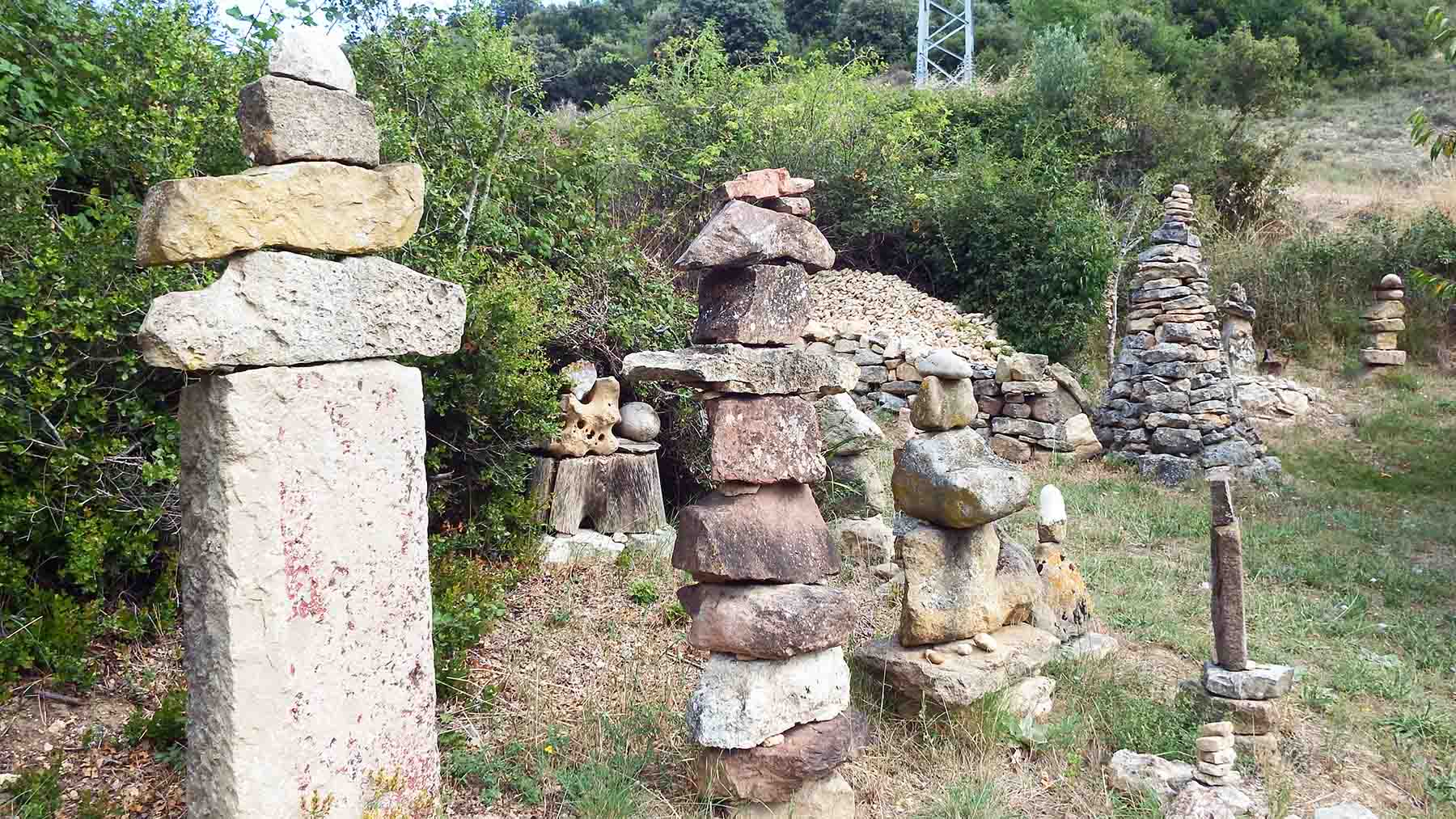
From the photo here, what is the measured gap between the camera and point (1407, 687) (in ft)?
16.4

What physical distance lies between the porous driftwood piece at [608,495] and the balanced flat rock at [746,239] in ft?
10.7

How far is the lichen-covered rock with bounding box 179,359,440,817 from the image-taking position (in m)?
2.72

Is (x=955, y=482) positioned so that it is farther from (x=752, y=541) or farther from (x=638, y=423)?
(x=638, y=423)

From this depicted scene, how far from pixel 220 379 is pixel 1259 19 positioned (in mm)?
29492

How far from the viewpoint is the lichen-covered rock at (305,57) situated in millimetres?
2922

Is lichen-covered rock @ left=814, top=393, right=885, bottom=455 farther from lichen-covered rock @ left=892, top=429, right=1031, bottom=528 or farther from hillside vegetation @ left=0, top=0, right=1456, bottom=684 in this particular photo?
lichen-covered rock @ left=892, top=429, right=1031, bottom=528

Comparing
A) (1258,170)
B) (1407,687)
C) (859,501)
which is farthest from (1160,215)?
(1407,687)

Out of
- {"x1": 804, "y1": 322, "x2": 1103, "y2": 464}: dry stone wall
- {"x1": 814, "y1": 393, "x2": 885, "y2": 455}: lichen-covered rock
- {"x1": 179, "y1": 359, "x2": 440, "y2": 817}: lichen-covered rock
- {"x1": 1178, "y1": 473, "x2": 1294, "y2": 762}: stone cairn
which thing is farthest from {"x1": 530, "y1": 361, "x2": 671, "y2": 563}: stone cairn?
{"x1": 804, "y1": 322, "x2": 1103, "y2": 464}: dry stone wall

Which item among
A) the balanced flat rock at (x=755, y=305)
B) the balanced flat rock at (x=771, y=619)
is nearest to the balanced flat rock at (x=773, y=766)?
the balanced flat rock at (x=771, y=619)

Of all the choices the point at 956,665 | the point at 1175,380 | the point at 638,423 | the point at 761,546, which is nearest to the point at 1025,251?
the point at 1175,380

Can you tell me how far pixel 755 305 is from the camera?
3.71 meters

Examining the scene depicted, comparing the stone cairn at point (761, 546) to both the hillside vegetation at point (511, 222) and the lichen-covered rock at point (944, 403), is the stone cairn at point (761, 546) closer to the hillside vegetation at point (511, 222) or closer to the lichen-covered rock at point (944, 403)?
the lichen-covered rock at point (944, 403)

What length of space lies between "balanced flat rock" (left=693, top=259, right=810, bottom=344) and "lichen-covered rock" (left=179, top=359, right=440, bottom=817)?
1.27m

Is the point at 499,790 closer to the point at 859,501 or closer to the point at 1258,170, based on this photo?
the point at 859,501
